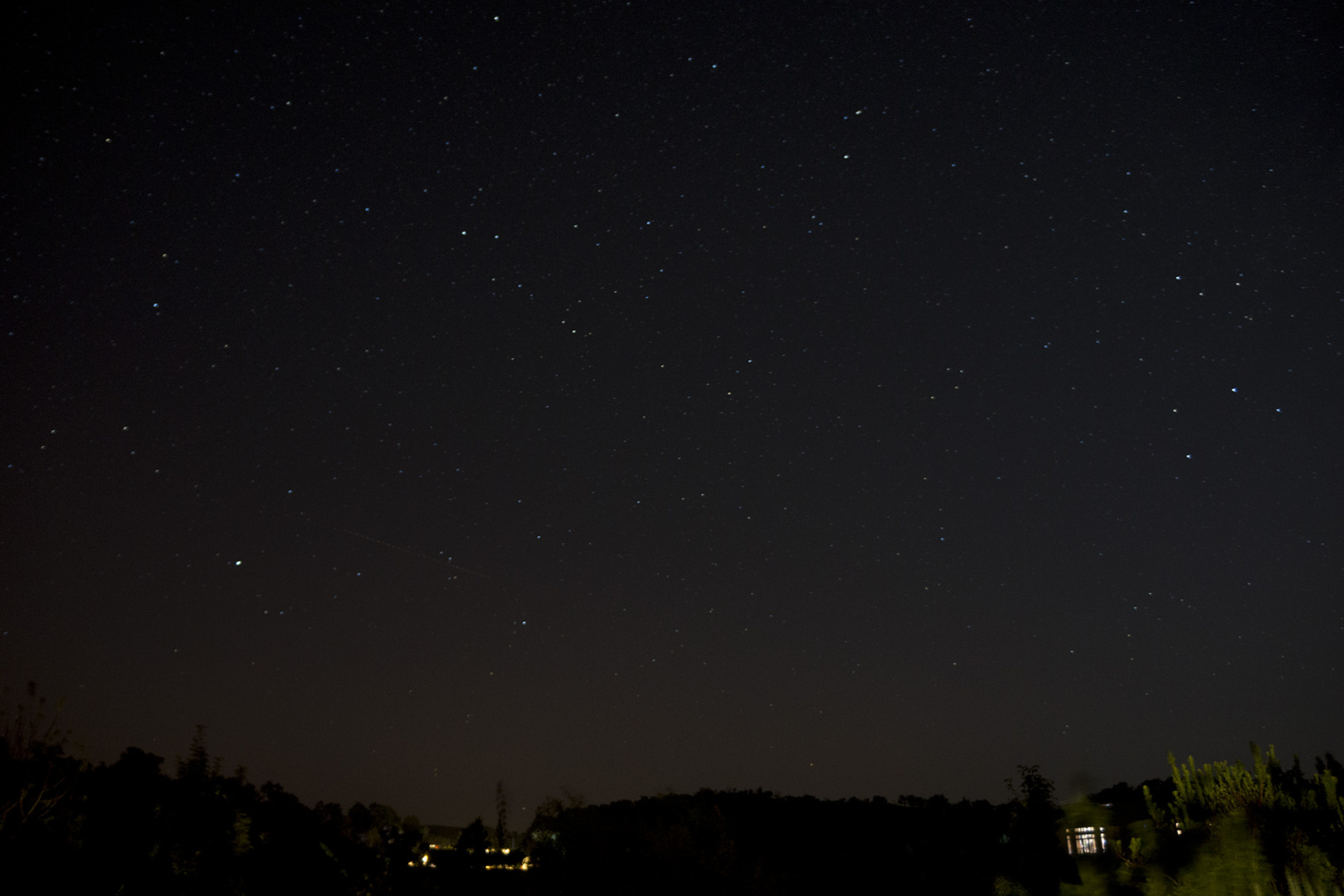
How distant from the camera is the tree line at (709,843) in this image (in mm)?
6246

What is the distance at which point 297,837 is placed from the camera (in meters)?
11.9

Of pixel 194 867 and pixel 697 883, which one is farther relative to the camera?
pixel 697 883

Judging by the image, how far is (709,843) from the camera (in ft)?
48.9

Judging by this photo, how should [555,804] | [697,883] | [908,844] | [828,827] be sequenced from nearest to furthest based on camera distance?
[697,883] → [908,844] → [828,827] → [555,804]

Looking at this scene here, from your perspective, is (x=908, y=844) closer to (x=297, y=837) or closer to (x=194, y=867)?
(x=297, y=837)

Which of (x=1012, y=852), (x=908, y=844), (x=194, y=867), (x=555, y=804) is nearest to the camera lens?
(x=194, y=867)

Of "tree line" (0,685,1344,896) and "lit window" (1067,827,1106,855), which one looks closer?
"tree line" (0,685,1344,896)

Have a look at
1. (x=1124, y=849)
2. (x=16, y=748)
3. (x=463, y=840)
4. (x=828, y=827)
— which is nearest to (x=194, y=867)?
(x=16, y=748)

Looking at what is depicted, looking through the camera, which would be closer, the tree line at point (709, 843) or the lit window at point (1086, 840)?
the tree line at point (709, 843)

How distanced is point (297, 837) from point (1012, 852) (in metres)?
10.6

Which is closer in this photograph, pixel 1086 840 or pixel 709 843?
pixel 1086 840

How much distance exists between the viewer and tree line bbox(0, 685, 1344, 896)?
20.5 ft

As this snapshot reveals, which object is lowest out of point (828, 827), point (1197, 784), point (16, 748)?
point (828, 827)

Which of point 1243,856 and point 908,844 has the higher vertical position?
point 1243,856
